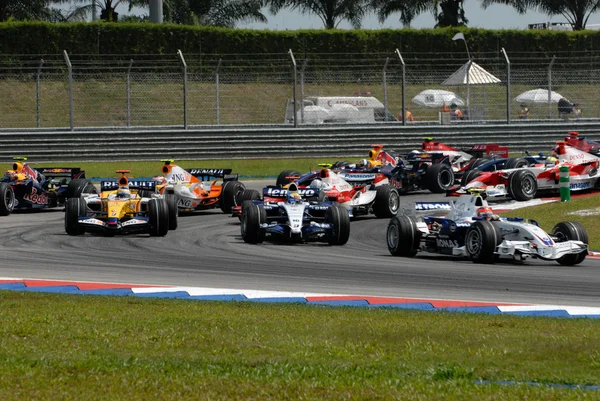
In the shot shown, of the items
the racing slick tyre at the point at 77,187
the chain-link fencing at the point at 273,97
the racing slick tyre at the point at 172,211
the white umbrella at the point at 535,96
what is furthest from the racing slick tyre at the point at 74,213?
the white umbrella at the point at 535,96

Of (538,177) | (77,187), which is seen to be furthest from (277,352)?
(538,177)

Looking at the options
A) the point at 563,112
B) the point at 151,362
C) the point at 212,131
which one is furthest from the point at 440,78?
the point at 151,362

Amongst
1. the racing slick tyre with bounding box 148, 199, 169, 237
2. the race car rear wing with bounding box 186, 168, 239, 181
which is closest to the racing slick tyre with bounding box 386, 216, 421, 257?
the racing slick tyre with bounding box 148, 199, 169, 237

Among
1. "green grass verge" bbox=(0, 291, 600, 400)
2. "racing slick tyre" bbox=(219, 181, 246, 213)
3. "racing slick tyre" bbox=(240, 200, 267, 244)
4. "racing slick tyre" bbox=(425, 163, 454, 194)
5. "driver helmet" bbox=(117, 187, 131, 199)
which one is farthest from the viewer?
"racing slick tyre" bbox=(425, 163, 454, 194)

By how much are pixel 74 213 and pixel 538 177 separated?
11795 millimetres

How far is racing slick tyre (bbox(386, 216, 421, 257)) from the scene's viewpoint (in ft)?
57.3

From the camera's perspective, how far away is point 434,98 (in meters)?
39.5

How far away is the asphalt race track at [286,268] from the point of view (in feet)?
45.7

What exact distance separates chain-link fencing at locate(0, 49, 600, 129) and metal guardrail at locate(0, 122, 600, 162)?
679mm

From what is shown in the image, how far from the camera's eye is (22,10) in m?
57.3

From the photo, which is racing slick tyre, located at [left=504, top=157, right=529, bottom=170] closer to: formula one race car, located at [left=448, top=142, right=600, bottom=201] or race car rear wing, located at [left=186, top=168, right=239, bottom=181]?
formula one race car, located at [left=448, top=142, right=600, bottom=201]

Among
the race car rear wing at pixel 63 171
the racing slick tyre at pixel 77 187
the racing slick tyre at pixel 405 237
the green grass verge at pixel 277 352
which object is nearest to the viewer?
the green grass verge at pixel 277 352

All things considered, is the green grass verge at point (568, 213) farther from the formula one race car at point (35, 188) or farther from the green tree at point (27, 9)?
the green tree at point (27, 9)

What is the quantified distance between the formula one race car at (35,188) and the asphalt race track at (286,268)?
A: 323 cm
